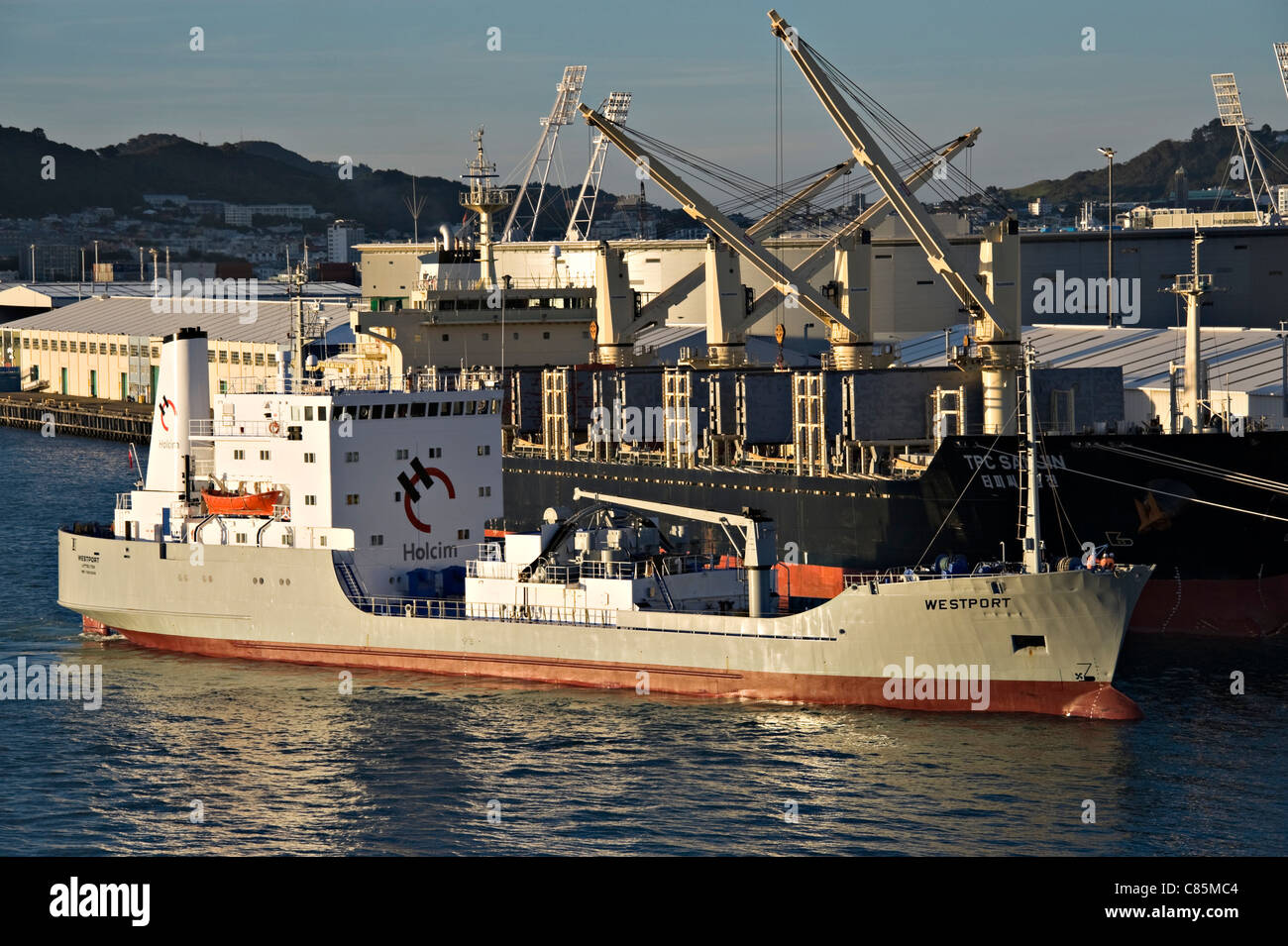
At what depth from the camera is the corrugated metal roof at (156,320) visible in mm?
99625

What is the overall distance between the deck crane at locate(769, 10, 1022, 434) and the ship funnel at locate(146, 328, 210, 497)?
55.6 ft

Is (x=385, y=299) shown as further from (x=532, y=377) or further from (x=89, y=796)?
(x=89, y=796)

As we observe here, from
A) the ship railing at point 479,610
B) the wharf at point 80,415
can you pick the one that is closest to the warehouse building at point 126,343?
the wharf at point 80,415

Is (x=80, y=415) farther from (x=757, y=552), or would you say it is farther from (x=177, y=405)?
(x=757, y=552)

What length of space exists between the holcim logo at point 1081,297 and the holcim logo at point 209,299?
4290 centimetres

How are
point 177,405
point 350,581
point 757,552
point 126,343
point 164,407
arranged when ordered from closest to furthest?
1. point 757,552
2. point 350,581
3. point 177,405
4. point 164,407
5. point 126,343

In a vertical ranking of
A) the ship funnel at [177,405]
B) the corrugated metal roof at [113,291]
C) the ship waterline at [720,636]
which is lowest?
the ship waterline at [720,636]

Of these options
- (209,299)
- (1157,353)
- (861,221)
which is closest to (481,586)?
(861,221)

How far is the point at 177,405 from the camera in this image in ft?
133

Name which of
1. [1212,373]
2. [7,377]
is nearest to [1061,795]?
[1212,373]

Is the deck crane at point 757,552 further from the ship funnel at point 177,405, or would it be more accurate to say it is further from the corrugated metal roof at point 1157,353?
the corrugated metal roof at point 1157,353

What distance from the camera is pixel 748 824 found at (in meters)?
24.9

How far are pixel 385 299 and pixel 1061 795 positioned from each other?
39232mm

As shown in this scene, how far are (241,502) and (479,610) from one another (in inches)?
249
